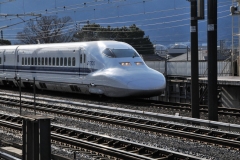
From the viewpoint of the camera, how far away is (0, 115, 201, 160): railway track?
905cm

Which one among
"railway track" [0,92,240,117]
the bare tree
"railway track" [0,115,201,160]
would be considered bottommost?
"railway track" [0,115,201,160]

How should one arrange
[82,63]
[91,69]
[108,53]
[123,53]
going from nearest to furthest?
1. [108,53]
2. [91,69]
3. [123,53]
4. [82,63]

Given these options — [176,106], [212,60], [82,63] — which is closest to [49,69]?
[82,63]

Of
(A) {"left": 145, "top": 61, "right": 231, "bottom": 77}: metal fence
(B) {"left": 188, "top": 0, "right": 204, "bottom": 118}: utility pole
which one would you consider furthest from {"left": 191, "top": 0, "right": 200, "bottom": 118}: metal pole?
(A) {"left": 145, "top": 61, "right": 231, "bottom": 77}: metal fence

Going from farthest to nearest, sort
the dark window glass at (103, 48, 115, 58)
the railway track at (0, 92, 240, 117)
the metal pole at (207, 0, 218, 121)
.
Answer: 1. the dark window glass at (103, 48, 115, 58)
2. the railway track at (0, 92, 240, 117)
3. the metal pole at (207, 0, 218, 121)

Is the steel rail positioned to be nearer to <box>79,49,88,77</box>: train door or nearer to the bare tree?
<box>79,49,88,77</box>: train door

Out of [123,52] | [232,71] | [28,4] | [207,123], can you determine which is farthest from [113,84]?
[28,4]

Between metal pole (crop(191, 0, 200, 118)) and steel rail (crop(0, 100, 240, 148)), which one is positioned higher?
metal pole (crop(191, 0, 200, 118))

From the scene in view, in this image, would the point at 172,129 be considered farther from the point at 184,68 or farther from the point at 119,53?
the point at 184,68

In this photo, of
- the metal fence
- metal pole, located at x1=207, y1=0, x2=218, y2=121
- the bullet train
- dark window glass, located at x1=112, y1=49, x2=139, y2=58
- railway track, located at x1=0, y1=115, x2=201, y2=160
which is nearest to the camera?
railway track, located at x1=0, y1=115, x2=201, y2=160

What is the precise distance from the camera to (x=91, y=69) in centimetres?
1939

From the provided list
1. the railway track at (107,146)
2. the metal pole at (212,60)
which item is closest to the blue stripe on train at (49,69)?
the metal pole at (212,60)

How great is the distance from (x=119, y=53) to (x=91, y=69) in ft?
4.19

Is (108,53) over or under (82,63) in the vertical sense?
over
